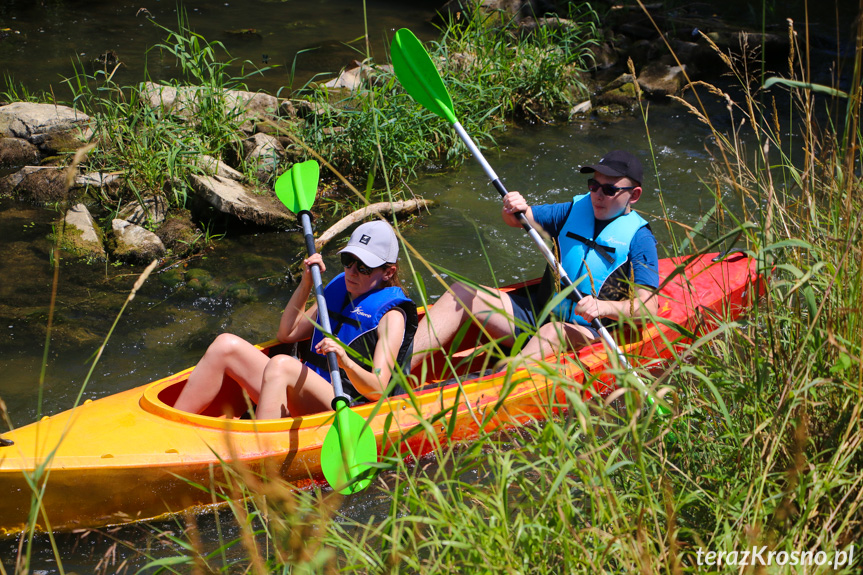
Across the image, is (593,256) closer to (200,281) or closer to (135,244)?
(200,281)

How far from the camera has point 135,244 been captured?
4348mm

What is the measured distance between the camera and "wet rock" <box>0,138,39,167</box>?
5379mm

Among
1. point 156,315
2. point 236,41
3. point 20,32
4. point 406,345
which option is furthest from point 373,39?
point 406,345

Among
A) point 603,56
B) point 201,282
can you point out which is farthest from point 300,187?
point 603,56

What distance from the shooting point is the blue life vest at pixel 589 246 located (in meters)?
3.06

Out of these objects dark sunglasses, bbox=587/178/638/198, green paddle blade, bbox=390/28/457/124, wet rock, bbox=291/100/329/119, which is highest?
green paddle blade, bbox=390/28/457/124

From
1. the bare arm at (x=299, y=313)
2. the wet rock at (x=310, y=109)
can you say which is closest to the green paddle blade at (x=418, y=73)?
the bare arm at (x=299, y=313)

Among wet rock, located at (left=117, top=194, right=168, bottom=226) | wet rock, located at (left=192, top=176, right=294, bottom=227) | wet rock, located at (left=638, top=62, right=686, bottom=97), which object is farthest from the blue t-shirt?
wet rock, located at (left=638, top=62, right=686, bottom=97)

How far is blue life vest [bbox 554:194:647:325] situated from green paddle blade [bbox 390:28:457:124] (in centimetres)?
72

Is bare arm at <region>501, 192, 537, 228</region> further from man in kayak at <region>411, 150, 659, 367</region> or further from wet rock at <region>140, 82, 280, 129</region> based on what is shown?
wet rock at <region>140, 82, 280, 129</region>

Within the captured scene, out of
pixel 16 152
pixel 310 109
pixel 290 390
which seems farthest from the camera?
pixel 16 152

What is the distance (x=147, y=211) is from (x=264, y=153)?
94 centimetres

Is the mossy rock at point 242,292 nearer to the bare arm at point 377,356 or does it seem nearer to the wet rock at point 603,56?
the bare arm at point 377,356

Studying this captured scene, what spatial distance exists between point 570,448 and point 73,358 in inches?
112
